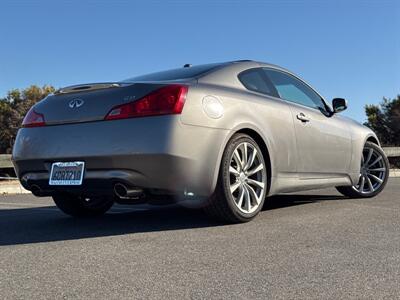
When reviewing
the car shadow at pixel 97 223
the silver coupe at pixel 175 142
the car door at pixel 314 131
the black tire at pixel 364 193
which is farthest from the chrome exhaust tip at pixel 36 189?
the black tire at pixel 364 193

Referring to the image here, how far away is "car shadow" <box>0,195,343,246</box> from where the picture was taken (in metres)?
4.22

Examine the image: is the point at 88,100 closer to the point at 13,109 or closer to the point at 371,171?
the point at 371,171

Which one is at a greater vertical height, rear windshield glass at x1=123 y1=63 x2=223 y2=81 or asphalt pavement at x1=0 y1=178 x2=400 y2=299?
rear windshield glass at x1=123 y1=63 x2=223 y2=81

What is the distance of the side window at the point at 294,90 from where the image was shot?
5340 millimetres

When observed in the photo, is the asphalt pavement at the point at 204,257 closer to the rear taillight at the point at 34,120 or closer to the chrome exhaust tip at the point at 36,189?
the chrome exhaust tip at the point at 36,189

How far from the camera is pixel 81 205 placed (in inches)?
209

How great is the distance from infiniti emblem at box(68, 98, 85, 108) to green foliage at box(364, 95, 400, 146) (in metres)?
26.6

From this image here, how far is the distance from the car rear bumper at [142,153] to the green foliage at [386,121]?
2645 centimetres

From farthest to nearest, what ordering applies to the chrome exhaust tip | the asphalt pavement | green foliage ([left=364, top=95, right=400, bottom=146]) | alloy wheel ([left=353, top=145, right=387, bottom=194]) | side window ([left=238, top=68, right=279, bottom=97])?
green foliage ([left=364, top=95, right=400, bottom=146])
alloy wheel ([left=353, top=145, right=387, bottom=194])
side window ([left=238, top=68, right=279, bottom=97])
the chrome exhaust tip
the asphalt pavement

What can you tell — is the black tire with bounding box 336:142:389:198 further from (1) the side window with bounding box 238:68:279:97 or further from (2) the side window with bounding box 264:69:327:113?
(1) the side window with bounding box 238:68:279:97

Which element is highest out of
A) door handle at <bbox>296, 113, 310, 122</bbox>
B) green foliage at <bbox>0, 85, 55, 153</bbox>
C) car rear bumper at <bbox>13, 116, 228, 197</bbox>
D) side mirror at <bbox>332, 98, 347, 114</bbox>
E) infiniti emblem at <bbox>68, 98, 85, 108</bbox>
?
side mirror at <bbox>332, 98, 347, 114</bbox>

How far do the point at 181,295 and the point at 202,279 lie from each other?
277 millimetres

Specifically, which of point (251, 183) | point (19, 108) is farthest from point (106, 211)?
point (19, 108)

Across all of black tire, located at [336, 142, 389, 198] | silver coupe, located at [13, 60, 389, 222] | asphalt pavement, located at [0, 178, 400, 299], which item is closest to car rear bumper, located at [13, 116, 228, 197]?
silver coupe, located at [13, 60, 389, 222]
